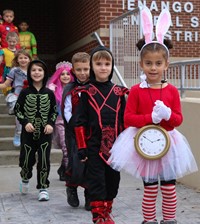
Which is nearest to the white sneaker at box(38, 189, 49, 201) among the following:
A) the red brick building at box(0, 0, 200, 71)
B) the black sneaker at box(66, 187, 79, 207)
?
the black sneaker at box(66, 187, 79, 207)

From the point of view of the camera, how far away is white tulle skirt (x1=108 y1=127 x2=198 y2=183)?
4121 millimetres

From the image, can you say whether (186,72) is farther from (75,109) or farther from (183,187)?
(75,109)

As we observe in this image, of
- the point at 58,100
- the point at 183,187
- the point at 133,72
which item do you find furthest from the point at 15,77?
the point at 183,187

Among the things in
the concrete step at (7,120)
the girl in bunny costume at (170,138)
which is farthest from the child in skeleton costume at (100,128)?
the concrete step at (7,120)

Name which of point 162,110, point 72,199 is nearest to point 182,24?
point 72,199

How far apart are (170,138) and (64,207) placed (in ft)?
6.04

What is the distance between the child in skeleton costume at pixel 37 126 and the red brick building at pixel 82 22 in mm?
4192

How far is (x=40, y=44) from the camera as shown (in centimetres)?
1543

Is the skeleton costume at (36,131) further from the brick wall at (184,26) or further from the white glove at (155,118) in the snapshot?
the brick wall at (184,26)

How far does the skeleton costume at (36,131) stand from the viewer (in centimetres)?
584

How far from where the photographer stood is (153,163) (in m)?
4.13

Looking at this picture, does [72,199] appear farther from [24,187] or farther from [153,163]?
[153,163]

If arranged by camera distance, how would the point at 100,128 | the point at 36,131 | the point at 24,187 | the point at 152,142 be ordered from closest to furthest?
the point at 152,142, the point at 100,128, the point at 36,131, the point at 24,187

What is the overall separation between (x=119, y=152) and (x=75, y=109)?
79cm
